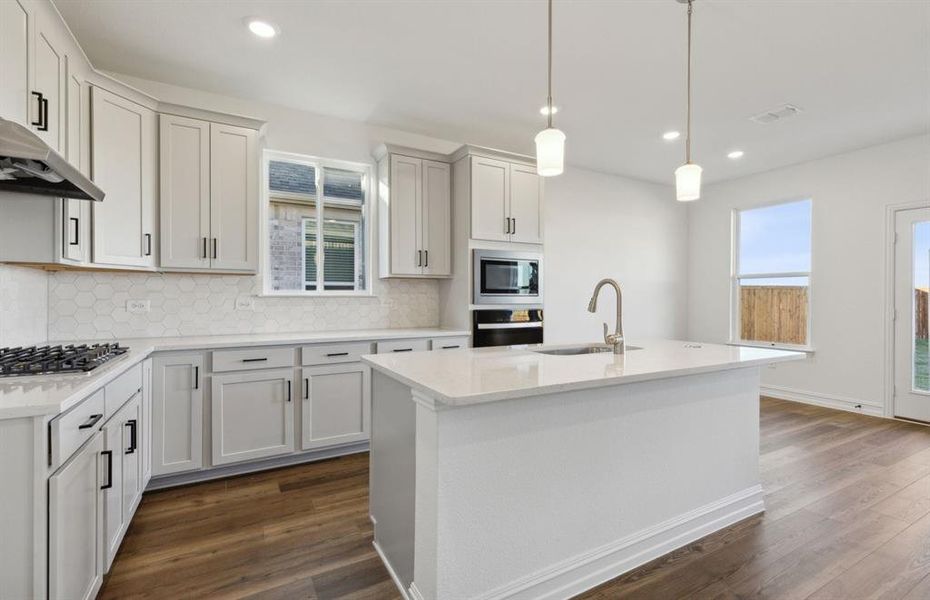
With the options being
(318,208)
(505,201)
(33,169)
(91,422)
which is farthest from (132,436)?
(505,201)

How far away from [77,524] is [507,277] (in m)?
3.19

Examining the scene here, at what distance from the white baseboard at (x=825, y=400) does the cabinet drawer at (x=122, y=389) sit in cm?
638

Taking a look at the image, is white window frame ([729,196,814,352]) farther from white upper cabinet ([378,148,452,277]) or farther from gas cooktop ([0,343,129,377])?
gas cooktop ([0,343,129,377])

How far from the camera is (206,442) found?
2863 millimetres

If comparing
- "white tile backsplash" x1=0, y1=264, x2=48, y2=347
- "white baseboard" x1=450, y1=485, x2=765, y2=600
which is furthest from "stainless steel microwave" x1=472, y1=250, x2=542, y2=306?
"white tile backsplash" x1=0, y1=264, x2=48, y2=347

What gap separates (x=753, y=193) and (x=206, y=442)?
6462mm

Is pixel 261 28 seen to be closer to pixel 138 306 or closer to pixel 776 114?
pixel 138 306

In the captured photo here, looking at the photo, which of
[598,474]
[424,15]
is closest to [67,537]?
[598,474]

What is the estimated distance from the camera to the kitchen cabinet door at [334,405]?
10.4 ft

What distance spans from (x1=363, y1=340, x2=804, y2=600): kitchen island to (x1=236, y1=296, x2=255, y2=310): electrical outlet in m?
1.90

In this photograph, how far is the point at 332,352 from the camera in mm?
3242

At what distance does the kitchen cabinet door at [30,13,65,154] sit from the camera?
2.01 m

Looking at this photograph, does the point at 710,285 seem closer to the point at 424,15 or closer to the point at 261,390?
the point at 424,15

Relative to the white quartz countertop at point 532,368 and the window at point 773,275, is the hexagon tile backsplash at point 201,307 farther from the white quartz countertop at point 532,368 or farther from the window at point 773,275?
the window at point 773,275
